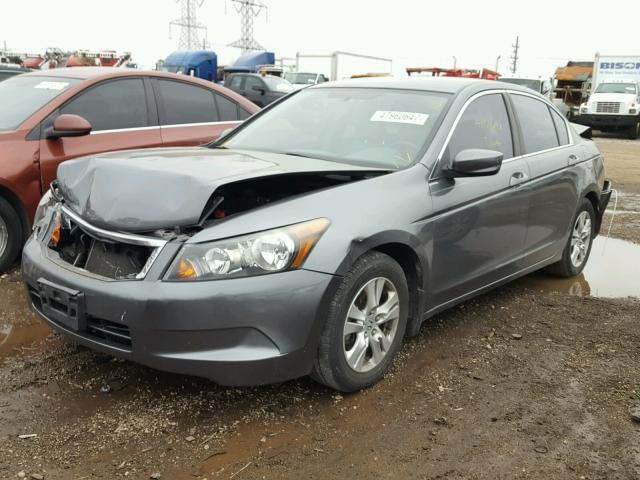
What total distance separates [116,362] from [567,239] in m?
3.51

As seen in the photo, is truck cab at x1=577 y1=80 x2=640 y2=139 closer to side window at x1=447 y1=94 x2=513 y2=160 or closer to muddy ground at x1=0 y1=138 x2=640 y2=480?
side window at x1=447 y1=94 x2=513 y2=160

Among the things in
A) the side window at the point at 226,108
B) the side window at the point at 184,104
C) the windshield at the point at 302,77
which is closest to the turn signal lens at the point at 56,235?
the side window at the point at 184,104

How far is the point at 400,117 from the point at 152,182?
1654 mm

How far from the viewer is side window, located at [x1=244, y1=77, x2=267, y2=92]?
19484mm

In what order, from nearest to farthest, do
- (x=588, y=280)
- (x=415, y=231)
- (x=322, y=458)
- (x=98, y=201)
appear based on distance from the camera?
(x=322, y=458) < (x=98, y=201) < (x=415, y=231) < (x=588, y=280)

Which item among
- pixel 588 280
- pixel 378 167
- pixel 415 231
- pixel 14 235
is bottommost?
pixel 588 280

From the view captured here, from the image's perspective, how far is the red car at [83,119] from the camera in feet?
15.5

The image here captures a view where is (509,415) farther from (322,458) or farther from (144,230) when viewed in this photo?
(144,230)

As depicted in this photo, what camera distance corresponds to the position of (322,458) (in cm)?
262

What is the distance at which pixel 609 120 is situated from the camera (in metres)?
23.0

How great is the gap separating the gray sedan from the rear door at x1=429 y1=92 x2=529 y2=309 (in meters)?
0.01

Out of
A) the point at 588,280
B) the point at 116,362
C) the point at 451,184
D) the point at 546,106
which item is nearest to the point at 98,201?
the point at 116,362

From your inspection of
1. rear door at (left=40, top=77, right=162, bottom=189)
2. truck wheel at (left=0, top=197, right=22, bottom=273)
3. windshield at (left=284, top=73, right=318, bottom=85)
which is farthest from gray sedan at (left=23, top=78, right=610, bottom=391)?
windshield at (left=284, top=73, right=318, bottom=85)

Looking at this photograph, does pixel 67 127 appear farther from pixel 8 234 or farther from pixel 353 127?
pixel 353 127
